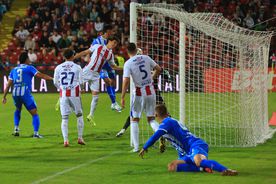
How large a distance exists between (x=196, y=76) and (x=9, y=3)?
63.3 ft

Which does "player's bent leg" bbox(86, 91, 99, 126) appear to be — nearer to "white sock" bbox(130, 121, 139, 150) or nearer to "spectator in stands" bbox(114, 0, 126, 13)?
"white sock" bbox(130, 121, 139, 150)

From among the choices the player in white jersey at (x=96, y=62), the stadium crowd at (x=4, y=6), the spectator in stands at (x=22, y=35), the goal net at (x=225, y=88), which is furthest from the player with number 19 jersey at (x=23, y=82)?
the stadium crowd at (x=4, y=6)

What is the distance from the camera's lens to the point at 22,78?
47.3 feet

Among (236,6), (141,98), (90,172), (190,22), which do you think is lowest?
(90,172)

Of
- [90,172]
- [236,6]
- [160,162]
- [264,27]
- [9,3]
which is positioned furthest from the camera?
[9,3]

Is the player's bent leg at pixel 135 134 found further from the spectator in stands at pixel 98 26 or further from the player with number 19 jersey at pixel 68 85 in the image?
the spectator in stands at pixel 98 26

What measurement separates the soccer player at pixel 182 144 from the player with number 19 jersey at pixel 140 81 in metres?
2.19

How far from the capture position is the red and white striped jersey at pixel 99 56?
15.5 meters

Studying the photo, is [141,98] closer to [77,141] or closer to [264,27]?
[77,141]

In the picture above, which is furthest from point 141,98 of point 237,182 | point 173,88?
point 173,88

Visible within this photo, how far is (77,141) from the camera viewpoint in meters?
13.6

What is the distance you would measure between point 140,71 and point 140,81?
0.18m

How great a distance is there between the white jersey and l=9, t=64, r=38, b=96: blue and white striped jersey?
3.32 metres

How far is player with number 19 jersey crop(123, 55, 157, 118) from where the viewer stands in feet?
38.6
